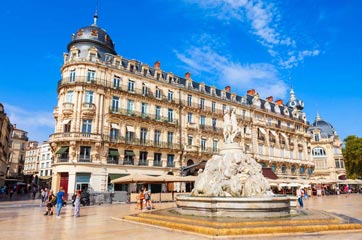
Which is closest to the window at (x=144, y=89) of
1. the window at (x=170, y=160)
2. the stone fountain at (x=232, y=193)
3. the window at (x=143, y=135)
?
the window at (x=143, y=135)

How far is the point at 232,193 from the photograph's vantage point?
12.7m

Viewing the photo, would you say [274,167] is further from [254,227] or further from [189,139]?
[254,227]

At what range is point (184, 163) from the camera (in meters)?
35.0

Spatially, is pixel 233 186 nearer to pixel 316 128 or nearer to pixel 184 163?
pixel 184 163

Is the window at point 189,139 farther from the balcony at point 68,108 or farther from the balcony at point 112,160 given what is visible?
the balcony at point 68,108

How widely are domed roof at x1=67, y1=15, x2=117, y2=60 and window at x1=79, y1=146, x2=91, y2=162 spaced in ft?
33.5

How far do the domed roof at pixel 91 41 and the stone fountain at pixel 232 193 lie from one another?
68.4 feet

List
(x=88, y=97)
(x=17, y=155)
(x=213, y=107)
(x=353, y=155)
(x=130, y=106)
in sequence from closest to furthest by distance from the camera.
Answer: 1. (x=88, y=97)
2. (x=130, y=106)
3. (x=213, y=107)
4. (x=353, y=155)
5. (x=17, y=155)

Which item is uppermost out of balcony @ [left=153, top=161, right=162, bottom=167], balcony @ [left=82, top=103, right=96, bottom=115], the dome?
the dome

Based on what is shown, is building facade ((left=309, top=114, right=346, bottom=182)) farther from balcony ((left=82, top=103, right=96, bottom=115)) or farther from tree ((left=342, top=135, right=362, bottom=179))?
balcony ((left=82, top=103, right=96, bottom=115))

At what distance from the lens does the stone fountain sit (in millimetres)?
10836

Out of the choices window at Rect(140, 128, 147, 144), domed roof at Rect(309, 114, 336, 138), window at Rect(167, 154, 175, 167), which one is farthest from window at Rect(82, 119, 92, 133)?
domed roof at Rect(309, 114, 336, 138)

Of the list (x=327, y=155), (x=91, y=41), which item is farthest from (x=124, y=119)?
(x=327, y=155)

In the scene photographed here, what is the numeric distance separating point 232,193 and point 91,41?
25565mm
